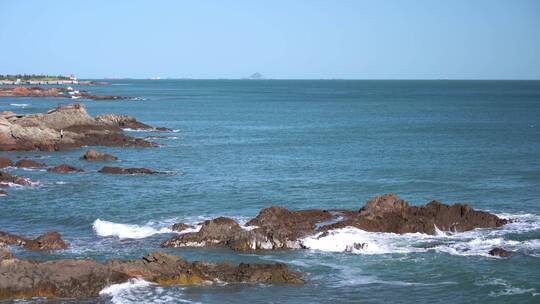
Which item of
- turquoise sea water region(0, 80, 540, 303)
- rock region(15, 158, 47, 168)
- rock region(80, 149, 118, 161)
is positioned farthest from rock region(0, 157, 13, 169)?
rock region(80, 149, 118, 161)

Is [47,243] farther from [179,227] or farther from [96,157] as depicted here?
[96,157]

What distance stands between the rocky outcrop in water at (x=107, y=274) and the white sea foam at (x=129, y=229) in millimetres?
7307

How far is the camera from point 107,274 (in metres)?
25.2

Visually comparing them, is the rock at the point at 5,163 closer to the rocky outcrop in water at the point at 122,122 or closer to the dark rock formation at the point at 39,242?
the dark rock formation at the point at 39,242

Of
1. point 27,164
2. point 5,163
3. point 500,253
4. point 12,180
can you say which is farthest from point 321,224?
point 5,163

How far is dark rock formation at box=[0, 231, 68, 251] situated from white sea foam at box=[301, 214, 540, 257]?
10692 mm

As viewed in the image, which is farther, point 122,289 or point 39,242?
point 39,242

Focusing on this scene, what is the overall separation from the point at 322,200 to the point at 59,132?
38.2 meters

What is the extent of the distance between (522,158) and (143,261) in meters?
41.7

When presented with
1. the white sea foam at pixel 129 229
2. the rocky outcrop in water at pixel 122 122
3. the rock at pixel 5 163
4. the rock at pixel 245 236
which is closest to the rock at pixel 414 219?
the rock at pixel 245 236

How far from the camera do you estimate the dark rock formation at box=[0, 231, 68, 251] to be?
30422mm

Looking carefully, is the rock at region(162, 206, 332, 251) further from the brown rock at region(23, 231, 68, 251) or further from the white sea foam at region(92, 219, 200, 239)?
the brown rock at region(23, 231, 68, 251)

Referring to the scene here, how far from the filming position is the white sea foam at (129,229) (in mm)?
33562

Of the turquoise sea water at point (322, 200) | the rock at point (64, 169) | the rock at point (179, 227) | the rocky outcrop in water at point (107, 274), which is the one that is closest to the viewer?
the rocky outcrop in water at point (107, 274)
